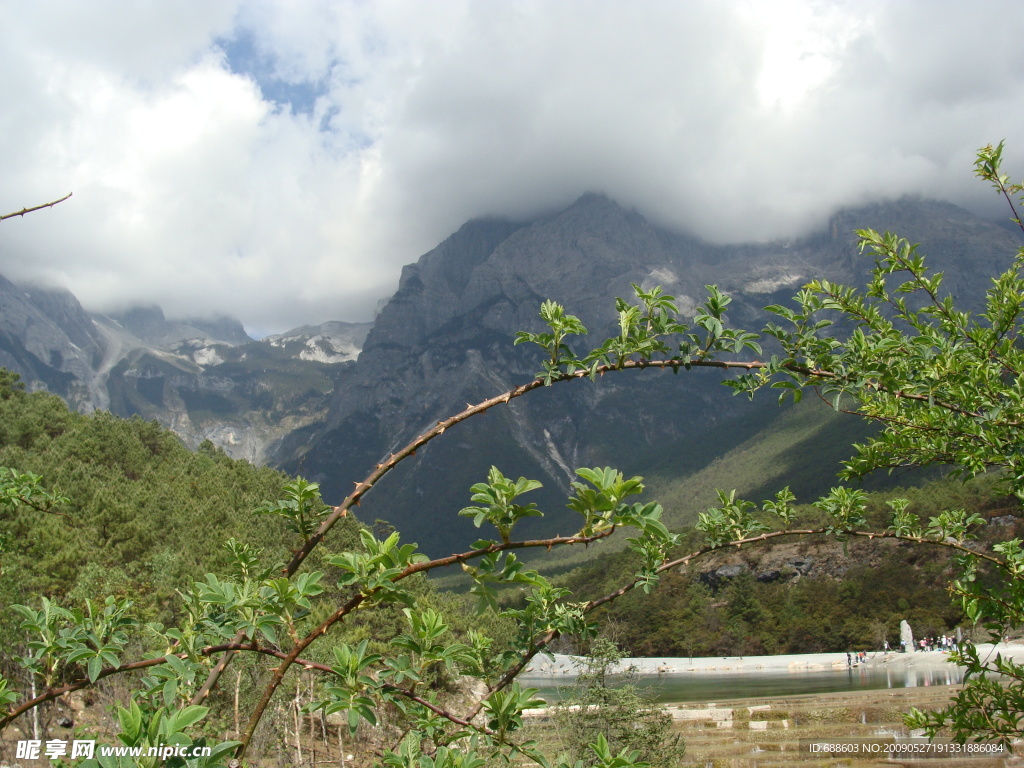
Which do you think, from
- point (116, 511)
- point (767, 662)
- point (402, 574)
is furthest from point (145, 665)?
point (767, 662)

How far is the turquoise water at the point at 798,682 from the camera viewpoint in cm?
4059

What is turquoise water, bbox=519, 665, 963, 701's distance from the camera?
40594 millimetres

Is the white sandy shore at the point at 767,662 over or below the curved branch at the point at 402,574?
below

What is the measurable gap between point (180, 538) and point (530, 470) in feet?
535

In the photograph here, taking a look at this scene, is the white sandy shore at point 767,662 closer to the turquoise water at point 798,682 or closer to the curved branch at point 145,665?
the turquoise water at point 798,682

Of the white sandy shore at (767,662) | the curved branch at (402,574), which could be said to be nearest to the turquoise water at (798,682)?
the white sandy shore at (767,662)

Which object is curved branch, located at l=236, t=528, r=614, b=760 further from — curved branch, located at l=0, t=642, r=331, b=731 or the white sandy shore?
the white sandy shore

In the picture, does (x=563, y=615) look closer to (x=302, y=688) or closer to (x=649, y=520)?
(x=649, y=520)

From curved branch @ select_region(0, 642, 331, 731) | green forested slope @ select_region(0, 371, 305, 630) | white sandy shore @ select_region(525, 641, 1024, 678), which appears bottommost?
white sandy shore @ select_region(525, 641, 1024, 678)

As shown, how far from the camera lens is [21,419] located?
4131cm

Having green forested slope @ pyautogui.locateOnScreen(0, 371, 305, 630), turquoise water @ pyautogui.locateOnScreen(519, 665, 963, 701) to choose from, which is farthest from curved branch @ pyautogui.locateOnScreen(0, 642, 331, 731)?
turquoise water @ pyautogui.locateOnScreen(519, 665, 963, 701)

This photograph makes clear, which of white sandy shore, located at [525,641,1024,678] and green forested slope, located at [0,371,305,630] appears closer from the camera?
green forested slope, located at [0,371,305,630]

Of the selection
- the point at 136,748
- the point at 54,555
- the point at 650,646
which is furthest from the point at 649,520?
the point at 650,646

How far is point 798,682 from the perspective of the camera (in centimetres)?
4794
